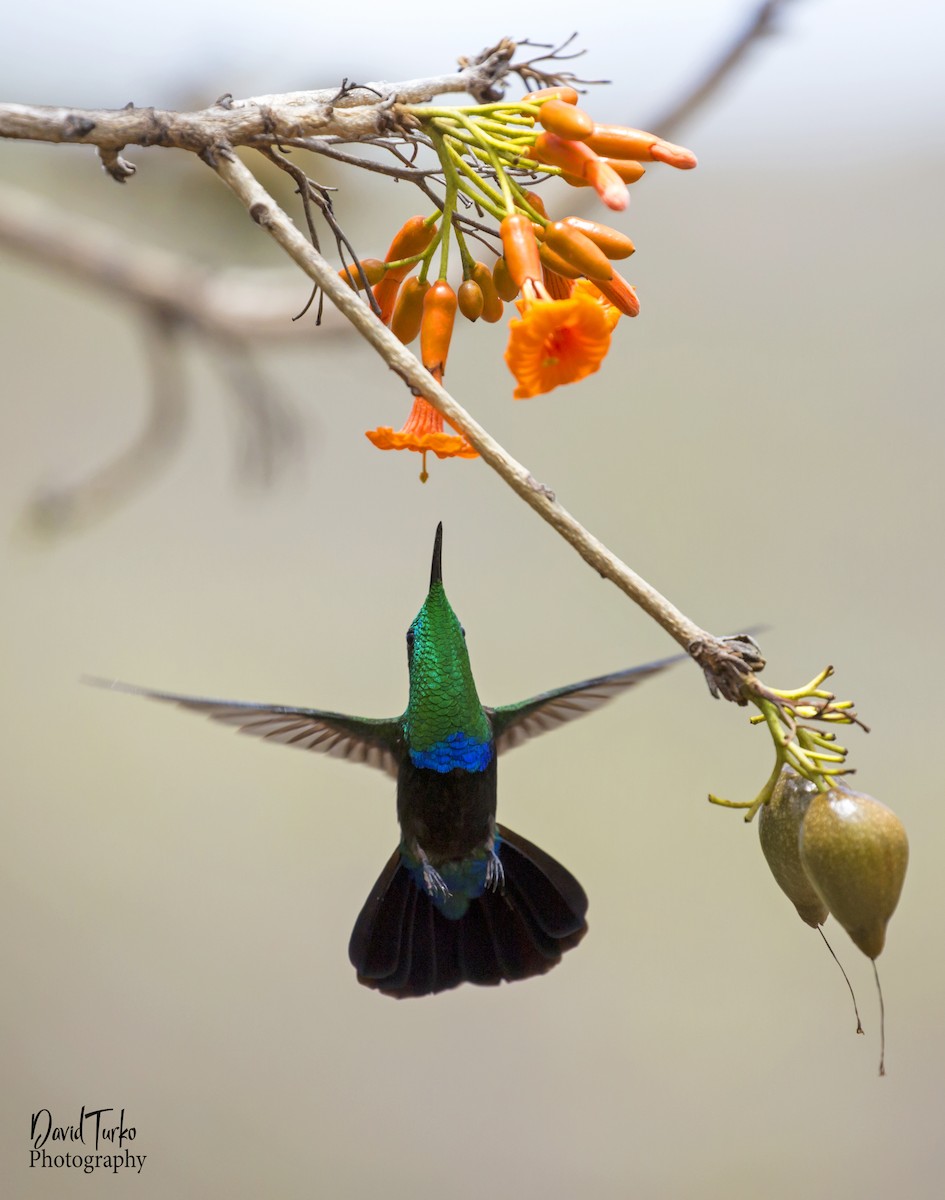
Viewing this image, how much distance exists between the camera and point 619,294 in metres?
0.85

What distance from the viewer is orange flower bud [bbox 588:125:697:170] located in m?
0.82

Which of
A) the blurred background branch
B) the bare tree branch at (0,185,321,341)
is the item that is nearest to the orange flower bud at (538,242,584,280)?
the blurred background branch

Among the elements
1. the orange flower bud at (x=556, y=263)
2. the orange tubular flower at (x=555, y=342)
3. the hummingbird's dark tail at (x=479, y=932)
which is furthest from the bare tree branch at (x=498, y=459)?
the hummingbird's dark tail at (x=479, y=932)

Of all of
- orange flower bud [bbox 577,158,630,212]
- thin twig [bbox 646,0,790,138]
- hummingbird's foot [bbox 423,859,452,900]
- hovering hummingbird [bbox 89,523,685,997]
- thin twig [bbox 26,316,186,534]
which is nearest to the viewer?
orange flower bud [bbox 577,158,630,212]

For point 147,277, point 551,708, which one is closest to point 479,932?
point 551,708

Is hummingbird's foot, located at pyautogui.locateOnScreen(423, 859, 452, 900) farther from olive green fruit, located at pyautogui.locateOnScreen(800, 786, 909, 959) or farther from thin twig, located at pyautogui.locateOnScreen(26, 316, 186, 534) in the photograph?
thin twig, located at pyautogui.locateOnScreen(26, 316, 186, 534)

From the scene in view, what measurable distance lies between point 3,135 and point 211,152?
143 millimetres

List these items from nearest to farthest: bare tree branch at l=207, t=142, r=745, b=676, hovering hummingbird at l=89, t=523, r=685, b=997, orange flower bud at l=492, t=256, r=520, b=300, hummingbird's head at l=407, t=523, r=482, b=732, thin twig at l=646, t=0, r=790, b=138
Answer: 1. bare tree branch at l=207, t=142, r=745, b=676
2. orange flower bud at l=492, t=256, r=520, b=300
3. hummingbird's head at l=407, t=523, r=482, b=732
4. hovering hummingbird at l=89, t=523, r=685, b=997
5. thin twig at l=646, t=0, r=790, b=138

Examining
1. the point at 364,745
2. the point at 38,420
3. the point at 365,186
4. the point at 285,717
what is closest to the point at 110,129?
the point at 285,717

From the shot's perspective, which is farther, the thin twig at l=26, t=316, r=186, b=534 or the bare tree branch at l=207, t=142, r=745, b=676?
the thin twig at l=26, t=316, r=186, b=534

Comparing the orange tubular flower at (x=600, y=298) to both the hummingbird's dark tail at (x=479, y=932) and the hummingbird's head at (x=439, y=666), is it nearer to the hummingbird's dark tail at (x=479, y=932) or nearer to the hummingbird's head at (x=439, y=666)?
the hummingbird's head at (x=439, y=666)

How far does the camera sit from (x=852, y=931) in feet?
2.36

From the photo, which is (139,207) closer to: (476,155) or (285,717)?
(285,717)

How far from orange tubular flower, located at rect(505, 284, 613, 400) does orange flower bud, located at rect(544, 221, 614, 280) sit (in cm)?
2
